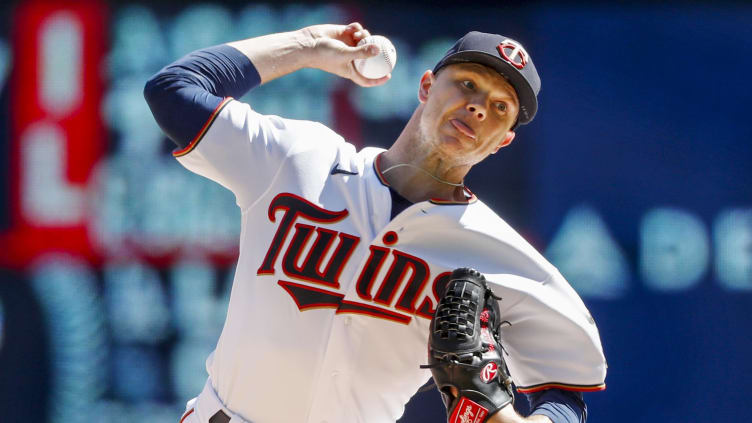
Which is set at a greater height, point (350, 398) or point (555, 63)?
point (555, 63)

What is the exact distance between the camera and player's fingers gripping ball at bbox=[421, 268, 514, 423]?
5.68 ft

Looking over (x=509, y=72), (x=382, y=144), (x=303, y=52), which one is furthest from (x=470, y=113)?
(x=382, y=144)

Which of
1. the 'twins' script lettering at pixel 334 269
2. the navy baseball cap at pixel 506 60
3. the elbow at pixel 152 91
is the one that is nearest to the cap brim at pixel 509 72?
the navy baseball cap at pixel 506 60

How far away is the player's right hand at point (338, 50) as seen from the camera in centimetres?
211

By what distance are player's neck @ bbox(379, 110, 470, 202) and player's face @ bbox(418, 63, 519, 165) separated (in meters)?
0.03

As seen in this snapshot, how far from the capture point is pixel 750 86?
417 centimetres

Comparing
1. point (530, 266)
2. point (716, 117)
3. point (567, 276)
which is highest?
point (716, 117)

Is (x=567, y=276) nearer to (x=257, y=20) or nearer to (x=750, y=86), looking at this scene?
(x=750, y=86)

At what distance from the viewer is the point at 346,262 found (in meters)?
2.01

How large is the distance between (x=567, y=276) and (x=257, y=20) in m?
1.70

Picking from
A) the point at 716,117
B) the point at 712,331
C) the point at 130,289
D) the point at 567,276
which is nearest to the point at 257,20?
the point at 130,289

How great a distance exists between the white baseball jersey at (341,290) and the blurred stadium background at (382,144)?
6.60 feet

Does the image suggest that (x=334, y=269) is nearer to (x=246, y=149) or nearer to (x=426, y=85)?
(x=246, y=149)

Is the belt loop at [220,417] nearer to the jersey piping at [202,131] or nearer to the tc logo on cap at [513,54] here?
the jersey piping at [202,131]
